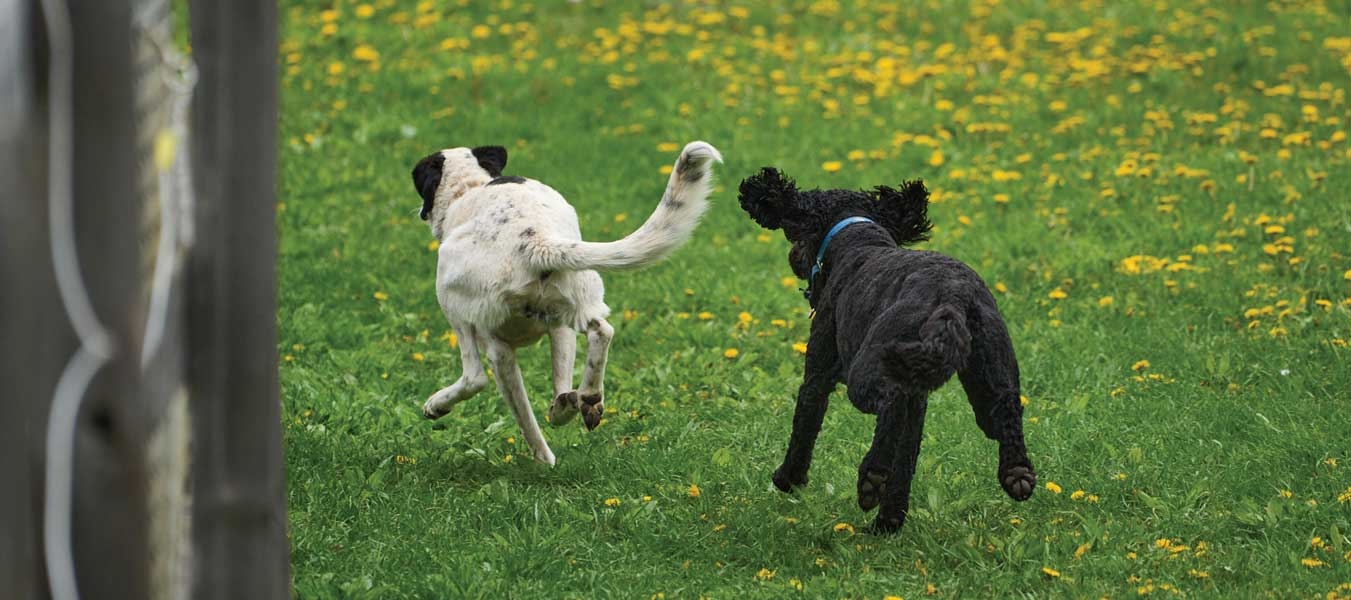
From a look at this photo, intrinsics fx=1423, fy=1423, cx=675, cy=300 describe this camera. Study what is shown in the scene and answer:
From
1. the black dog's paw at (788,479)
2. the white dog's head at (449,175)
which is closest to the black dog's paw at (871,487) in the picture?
the black dog's paw at (788,479)

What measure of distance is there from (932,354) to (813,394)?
3.22 ft

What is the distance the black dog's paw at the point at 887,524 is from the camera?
461 centimetres

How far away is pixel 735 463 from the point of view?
5578 millimetres

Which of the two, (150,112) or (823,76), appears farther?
(823,76)

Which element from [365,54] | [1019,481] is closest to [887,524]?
[1019,481]

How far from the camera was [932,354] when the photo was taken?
3.97 metres

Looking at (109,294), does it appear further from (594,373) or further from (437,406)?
(437,406)

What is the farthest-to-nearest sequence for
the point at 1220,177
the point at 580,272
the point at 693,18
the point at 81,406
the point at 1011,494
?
the point at 693,18, the point at 1220,177, the point at 580,272, the point at 1011,494, the point at 81,406

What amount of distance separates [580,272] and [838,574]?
1.62 metres

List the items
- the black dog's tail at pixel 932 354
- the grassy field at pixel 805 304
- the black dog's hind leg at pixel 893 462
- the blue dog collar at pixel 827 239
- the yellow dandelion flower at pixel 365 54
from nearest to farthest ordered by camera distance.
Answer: the black dog's tail at pixel 932 354
the black dog's hind leg at pixel 893 462
the grassy field at pixel 805 304
the blue dog collar at pixel 827 239
the yellow dandelion flower at pixel 365 54

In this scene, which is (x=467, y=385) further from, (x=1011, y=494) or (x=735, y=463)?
(x=1011, y=494)

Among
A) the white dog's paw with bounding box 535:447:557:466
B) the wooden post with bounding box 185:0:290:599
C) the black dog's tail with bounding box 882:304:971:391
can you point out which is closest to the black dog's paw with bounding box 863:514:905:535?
the black dog's tail with bounding box 882:304:971:391

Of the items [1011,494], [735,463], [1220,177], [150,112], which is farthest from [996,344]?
[1220,177]

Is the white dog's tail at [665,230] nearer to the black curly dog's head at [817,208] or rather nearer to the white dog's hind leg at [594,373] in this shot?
the black curly dog's head at [817,208]
